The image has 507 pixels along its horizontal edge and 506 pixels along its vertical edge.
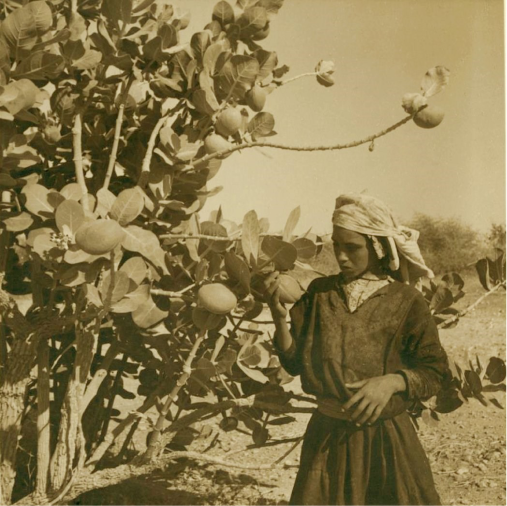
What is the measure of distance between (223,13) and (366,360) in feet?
2.88

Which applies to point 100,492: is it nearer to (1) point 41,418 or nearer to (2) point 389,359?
(1) point 41,418

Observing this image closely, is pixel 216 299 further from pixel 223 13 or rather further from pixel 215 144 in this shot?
pixel 223 13

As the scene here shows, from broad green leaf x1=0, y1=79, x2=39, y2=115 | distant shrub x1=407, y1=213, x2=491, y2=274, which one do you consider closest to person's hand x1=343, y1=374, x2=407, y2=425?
broad green leaf x1=0, y1=79, x2=39, y2=115

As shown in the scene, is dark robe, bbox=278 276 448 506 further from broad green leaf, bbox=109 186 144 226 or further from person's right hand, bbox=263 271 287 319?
broad green leaf, bbox=109 186 144 226

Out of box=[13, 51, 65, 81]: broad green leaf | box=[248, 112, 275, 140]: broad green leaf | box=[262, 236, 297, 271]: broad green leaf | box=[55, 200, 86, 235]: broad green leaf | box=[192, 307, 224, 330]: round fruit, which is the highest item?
box=[13, 51, 65, 81]: broad green leaf

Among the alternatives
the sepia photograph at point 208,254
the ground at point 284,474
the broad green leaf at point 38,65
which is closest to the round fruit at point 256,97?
the sepia photograph at point 208,254

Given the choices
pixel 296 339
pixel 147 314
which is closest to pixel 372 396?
pixel 296 339

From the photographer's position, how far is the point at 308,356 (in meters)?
1.39

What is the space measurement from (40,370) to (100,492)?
1.90ft

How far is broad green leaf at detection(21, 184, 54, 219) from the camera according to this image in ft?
3.94

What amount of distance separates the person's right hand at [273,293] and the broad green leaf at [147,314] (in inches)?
9.0

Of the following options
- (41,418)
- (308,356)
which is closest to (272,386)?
(308,356)

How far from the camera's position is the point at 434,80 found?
1.28m

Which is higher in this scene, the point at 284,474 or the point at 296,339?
the point at 296,339
